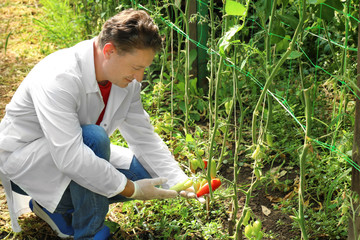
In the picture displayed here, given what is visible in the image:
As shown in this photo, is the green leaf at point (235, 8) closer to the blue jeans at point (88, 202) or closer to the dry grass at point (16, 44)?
the blue jeans at point (88, 202)

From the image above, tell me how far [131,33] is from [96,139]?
0.43 metres

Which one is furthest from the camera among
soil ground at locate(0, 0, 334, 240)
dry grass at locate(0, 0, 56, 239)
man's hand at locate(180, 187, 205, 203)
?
dry grass at locate(0, 0, 56, 239)

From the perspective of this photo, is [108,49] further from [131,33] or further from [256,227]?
[256,227]

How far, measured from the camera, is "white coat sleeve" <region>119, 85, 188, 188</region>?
212 cm

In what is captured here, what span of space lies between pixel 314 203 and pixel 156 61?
4.92ft

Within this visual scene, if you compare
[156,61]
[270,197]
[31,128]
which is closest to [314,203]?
[270,197]

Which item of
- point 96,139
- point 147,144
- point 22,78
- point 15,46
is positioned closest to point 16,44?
point 15,46

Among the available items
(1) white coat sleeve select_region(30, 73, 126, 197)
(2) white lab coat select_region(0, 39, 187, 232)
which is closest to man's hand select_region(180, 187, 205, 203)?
(2) white lab coat select_region(0, 39, 187, 232)

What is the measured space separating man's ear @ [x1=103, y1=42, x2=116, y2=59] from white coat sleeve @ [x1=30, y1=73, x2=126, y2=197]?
0.49 feet

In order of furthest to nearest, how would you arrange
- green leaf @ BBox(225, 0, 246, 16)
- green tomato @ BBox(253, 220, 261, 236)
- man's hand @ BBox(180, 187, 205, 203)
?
man's hand @ BBox(180, 187, 205, 203) < green tomato @ BBox(253, 220, 261, 236) < green leaf @ BBox(225, 0, 246, 16)

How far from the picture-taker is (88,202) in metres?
1.89

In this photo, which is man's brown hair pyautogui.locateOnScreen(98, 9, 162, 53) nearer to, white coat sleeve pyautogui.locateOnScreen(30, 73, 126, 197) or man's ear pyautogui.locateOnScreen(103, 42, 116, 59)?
man's ear pyautogui.locateOnScreen(103, 42, 116, 59)

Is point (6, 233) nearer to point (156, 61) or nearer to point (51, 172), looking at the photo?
point (51, 172)

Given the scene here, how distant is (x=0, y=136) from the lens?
1.94 meters
